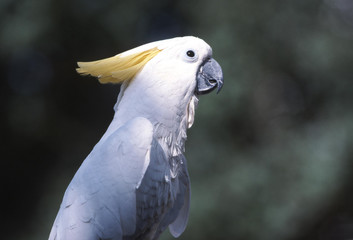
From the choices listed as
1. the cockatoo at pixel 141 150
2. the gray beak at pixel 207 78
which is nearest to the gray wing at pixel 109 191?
the cockatoo at pixel 141 150

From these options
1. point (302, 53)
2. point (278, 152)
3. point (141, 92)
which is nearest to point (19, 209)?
point (278, 152)

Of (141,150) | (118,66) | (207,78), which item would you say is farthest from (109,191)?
(207,78)

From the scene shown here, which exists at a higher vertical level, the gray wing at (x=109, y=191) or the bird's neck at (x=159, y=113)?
the bird's neck at (x=159, y=113)

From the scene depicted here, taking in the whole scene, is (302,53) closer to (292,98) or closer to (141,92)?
(292,98)

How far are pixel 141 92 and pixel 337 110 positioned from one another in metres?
2.24

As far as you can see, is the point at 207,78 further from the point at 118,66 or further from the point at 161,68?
Answer: the point at 118,66

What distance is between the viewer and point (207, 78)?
155 cm

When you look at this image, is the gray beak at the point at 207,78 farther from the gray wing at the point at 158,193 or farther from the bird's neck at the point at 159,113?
the gray wing at the point at 158,193

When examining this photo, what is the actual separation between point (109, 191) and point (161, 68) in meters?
0.47

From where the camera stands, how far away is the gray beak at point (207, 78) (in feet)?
5.02

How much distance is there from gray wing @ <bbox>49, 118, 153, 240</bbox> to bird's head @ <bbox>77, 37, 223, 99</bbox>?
Result: 18cm

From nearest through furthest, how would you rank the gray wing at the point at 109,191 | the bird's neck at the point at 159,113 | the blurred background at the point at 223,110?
the gray wing at the point at 109,191 → the bird's neck at the point at 159,113 → the blurred background at the point at 223,110

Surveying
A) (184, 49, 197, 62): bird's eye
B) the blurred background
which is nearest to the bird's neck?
(184, 49, 197, 62): bird's eye

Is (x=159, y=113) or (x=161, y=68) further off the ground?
(x=161, y=68)
